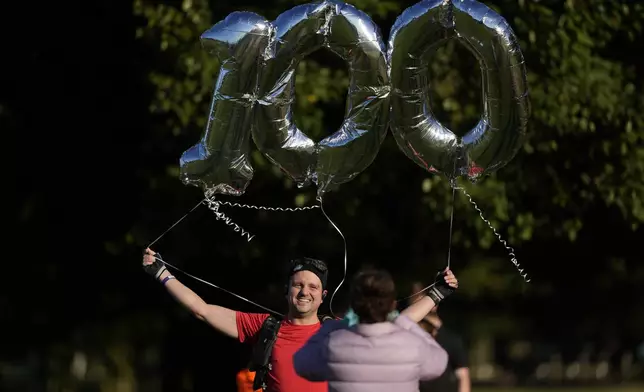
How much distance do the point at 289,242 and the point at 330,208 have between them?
82 cm

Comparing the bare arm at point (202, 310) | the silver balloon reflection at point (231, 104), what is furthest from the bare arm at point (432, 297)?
the silver balloon reflection at point (231, 104)

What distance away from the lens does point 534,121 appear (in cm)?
1459

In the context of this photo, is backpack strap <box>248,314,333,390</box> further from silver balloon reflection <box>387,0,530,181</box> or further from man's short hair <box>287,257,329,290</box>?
silver balloon reflection <box>387,0,530,181</box>

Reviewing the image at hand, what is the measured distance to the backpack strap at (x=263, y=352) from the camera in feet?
25.9

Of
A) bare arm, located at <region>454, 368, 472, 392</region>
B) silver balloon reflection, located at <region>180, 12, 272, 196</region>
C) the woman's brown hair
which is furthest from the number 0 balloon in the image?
the woman's brown hair

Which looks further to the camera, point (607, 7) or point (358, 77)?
point (607, 7)

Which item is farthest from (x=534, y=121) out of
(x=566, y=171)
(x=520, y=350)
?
(x=520, y=350)

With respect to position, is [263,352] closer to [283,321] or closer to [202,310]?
[283,321]

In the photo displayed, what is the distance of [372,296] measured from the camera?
6703 millimetres

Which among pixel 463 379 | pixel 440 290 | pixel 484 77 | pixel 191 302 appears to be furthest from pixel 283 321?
pixel 463 379

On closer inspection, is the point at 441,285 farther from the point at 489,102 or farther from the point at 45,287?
the point at 45,287

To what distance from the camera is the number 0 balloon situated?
8555 millimetres

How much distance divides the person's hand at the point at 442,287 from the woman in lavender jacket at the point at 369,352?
102 centimetres

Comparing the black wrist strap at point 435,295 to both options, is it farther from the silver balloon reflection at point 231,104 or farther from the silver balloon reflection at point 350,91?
the silver balloon reflection at point 231,104
